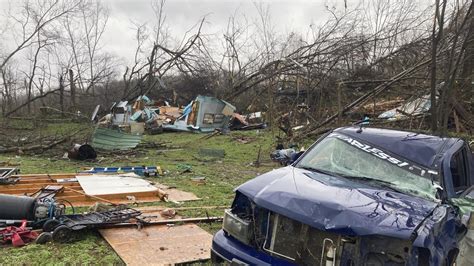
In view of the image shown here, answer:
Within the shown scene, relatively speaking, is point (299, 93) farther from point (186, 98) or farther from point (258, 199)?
point (258, 199)

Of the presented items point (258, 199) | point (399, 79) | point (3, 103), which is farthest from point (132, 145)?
point (3, 103)

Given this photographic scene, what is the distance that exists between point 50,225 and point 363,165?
148 inches

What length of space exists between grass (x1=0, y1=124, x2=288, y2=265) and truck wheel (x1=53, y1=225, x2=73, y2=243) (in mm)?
109

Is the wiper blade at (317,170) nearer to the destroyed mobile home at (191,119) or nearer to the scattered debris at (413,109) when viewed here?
the scattered debris at (413,109)

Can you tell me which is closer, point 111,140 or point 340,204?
point 340,204

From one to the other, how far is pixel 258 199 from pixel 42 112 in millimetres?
21440

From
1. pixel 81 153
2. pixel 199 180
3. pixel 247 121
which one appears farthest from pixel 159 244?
pixel 247 121

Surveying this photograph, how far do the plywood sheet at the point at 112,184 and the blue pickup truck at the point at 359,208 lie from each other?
415 cm

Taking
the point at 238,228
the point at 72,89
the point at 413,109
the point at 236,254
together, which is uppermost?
the point at 72,89

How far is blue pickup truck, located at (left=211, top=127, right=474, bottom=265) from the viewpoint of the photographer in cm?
288

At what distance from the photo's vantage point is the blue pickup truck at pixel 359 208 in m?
2.88

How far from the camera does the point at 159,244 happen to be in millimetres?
4984

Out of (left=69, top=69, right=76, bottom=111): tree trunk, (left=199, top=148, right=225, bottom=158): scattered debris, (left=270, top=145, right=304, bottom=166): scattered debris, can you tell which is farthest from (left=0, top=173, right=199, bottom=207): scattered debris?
(left=69, top=69, right=76, bottom=111): tree trunk

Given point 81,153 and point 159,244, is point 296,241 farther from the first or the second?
point 81,153
